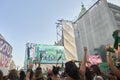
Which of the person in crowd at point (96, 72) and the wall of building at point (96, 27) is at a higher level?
the wall of building at point (96, 27)

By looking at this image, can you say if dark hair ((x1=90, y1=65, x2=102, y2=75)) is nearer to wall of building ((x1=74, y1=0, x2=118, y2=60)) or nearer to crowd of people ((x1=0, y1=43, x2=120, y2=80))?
crowd of people ((x1=0, y1=43, x2=120, y2=80))

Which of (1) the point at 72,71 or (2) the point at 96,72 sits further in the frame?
(2) the point at 96,72

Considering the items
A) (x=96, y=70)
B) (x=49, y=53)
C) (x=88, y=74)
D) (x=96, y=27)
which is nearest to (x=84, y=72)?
(x=88, y=74)

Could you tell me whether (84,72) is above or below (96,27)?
below

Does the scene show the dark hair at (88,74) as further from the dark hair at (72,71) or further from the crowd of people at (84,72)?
the dark hair at (72,71)

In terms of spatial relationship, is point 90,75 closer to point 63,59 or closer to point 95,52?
point 63,59

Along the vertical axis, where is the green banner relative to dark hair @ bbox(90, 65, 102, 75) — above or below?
above

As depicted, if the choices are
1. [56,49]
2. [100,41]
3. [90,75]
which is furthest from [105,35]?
[90,75]

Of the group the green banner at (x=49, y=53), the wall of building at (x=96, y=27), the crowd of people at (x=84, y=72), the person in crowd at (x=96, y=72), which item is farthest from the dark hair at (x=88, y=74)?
the wall of building at (x=96, y=27)

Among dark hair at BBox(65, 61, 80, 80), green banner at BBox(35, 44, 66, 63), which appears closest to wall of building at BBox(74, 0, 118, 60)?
green banner at BBox(35, 44, 66, 63)

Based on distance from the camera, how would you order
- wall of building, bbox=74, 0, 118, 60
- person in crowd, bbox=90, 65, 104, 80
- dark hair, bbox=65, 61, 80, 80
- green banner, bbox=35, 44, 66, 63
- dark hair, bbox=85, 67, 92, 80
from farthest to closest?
wall of building, bbox=74, 0, 118, 60 < green banner, bbox=35, 44, 66, 63 < person in crowd, bbox=90, 65, 104, 80 < dark hair, bbox=85, 67, 92, 80 < dark hair, bbox=65, 61, 80, 80

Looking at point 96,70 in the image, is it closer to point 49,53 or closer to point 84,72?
point 84,72

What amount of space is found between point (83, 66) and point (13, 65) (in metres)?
9.63

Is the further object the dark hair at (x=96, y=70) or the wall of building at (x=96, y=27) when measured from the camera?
the wall of building at (x=96, y=27)
